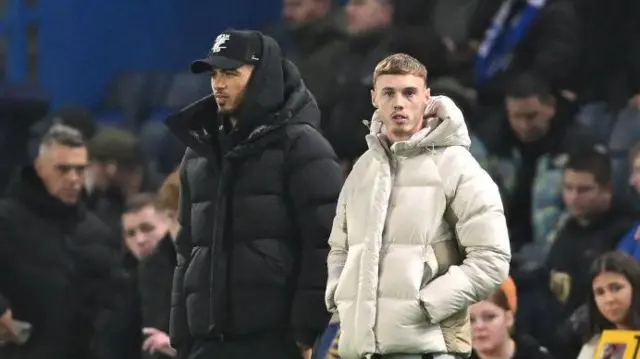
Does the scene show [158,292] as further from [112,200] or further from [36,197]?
[112,200]

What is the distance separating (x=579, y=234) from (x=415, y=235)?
116 inches

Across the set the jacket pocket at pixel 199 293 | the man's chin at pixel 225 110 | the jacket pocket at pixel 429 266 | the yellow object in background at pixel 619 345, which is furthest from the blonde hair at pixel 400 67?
the yellow object in background at pixel 619 345

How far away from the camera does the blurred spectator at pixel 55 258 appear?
937 centimetres

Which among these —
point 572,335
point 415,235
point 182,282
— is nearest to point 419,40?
point 572,335

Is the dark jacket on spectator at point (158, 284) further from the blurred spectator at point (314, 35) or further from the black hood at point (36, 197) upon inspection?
the blurred spectator at point (314, 35)

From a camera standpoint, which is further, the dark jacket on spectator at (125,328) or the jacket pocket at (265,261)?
the dark jacket on spectator at (125,328)

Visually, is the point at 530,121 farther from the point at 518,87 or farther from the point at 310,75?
the point at 310,75

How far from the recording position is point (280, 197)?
22.7ft

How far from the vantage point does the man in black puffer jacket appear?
22.5 ft

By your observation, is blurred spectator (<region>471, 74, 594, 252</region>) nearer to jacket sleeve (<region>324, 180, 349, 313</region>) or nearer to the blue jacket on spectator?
the blue jacket on spectator

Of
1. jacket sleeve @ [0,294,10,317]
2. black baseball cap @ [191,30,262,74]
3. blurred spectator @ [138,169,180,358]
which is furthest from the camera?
jacket sleeve @ [0,294,10,317]

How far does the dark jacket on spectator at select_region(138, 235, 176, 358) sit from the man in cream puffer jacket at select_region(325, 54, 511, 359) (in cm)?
283

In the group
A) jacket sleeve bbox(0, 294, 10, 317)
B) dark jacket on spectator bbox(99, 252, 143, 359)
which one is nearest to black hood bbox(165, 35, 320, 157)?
dark jacket on spectator bbox(99, 252, 143, 359)

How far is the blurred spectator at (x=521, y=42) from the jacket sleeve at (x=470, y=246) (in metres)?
4.01
